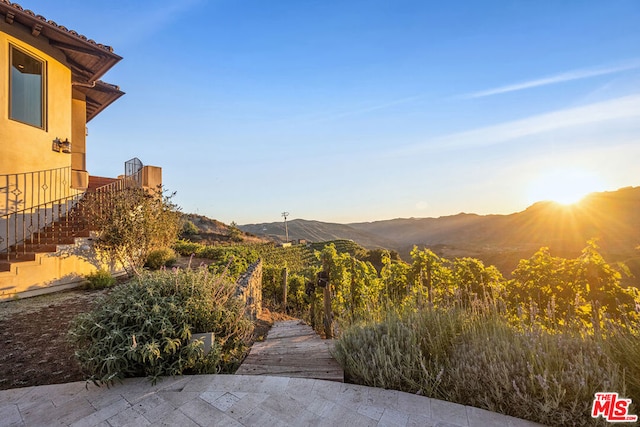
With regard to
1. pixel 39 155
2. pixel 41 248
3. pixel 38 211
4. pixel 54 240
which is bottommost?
pixel 41 248

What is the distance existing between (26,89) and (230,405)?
9.36 meters

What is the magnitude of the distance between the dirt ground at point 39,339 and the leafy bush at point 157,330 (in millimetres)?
499

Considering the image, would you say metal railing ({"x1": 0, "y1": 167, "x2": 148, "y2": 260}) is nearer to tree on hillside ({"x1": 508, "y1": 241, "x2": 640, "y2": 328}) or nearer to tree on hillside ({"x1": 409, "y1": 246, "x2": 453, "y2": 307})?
tree on hillside ({"x1": 409, "y1": 246, "x2": 453, "y2": 307})

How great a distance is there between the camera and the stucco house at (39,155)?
630cm

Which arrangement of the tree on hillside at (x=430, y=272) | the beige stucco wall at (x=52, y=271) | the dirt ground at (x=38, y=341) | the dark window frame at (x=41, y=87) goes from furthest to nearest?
1. the dark window frame at (x=41, y=87)
2. the tree on hillside at (x=430, y=272)
3. the beige stucco wall at (x=52, y=271)
4. the dirt ground at (x=38, y=341)

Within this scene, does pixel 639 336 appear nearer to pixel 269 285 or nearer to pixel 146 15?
pixel 269 285

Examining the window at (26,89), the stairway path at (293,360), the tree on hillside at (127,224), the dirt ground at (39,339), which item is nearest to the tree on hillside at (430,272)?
the stairway path at (293,360)

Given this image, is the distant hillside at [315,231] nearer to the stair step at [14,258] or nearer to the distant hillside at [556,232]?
the distant hillside at [556,232]

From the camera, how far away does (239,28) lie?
725cm

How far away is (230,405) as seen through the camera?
2303 mm

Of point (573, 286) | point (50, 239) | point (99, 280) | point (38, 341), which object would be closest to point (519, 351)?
point (573, 286)

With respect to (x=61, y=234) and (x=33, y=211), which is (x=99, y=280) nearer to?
(x=61, y=234)

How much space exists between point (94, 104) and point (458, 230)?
2135 inches

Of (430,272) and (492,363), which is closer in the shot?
(492,363)
